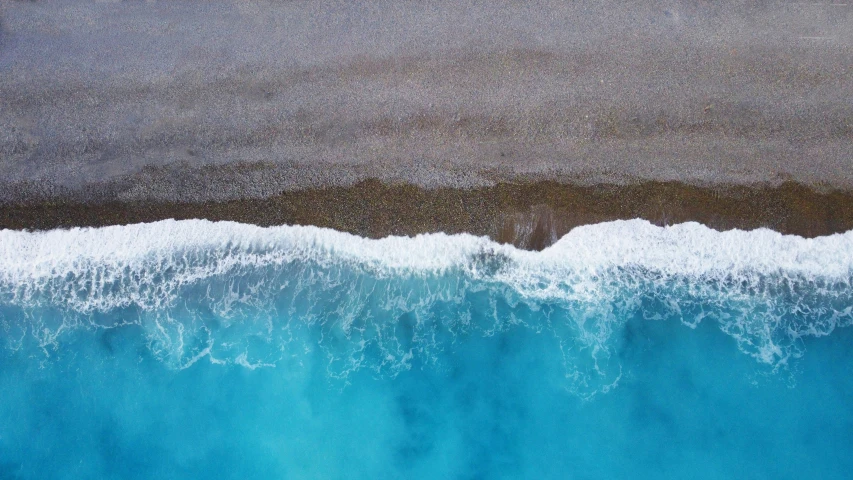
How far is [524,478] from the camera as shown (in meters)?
6.99

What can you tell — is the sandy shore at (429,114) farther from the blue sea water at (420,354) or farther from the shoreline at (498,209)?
the blue sea water at (420,354)

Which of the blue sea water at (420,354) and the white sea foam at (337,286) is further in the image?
the white sea foam at (337,286)

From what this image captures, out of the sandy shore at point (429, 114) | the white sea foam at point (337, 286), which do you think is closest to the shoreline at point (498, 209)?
the sandy shore at point (429, 114)

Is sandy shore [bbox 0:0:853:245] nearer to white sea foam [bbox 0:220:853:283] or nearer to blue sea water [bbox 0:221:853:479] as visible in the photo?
white sea foam [bbox 0:220:853:283]

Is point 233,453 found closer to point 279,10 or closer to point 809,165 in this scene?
point 279,10

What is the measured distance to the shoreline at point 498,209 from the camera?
7004mm

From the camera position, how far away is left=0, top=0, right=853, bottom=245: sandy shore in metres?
7.06

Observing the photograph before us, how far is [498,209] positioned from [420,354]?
2441 millimetres

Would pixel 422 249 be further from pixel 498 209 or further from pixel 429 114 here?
pixel 429 114

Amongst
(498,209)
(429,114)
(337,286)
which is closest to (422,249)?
(498,209)

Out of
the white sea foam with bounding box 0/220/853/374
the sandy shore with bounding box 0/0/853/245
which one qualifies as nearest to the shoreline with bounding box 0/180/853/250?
the sandy shore with bounding box 0/0/853/245

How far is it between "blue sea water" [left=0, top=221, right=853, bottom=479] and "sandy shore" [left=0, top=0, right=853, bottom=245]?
0.45m

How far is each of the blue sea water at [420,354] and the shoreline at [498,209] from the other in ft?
0.59

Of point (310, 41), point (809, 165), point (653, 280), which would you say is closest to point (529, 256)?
point (653, 280)
